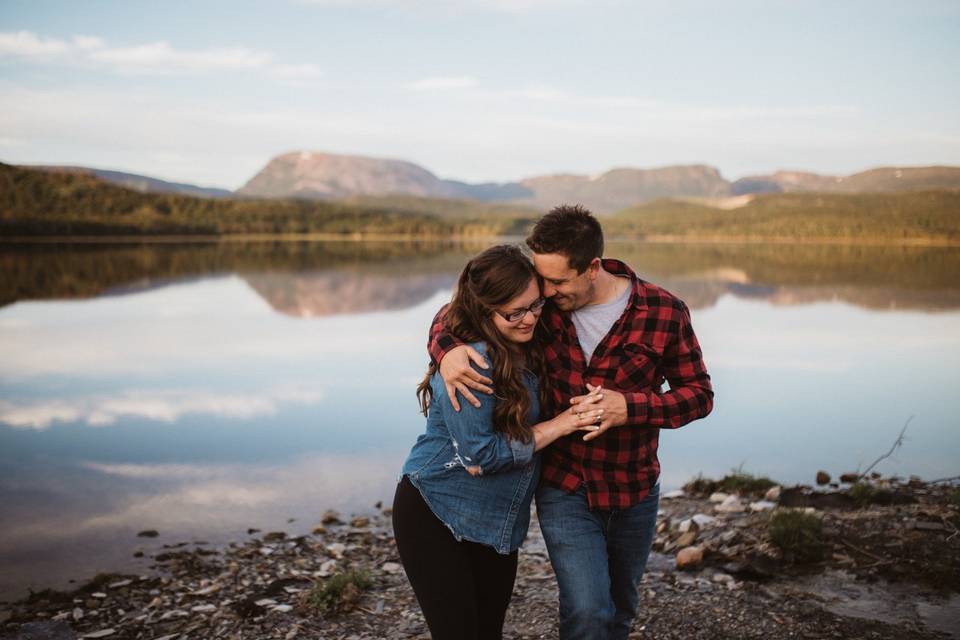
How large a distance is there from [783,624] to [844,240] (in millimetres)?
126091

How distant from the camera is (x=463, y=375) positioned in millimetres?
2971

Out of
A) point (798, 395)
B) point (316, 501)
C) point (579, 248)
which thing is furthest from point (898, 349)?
point (579, 248)

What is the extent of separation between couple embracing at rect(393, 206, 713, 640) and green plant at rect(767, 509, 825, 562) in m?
3.13

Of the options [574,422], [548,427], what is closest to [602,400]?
[574,422]

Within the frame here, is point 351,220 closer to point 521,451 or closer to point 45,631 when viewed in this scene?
point 45,631

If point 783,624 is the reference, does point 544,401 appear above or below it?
above

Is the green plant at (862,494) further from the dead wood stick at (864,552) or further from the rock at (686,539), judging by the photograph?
the rock at (686,539)

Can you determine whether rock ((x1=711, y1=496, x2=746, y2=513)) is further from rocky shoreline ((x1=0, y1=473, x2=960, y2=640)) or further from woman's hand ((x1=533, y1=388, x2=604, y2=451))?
woman's hand ((x1=533, y1=388, x2=604, y2=451))

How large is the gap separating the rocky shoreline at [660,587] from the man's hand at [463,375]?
2767 mm

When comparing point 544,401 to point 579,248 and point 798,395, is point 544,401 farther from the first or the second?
point 798,395

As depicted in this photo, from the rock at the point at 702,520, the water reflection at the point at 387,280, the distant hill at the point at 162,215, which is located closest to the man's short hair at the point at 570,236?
the rock at the point at 702,520

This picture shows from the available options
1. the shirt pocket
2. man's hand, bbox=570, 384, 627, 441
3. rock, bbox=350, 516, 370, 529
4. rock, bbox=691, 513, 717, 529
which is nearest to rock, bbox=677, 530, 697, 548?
rock, bbox=691, 513, 717, 529

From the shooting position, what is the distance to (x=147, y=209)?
136 m

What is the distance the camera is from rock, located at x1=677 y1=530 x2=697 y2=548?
664 cm
